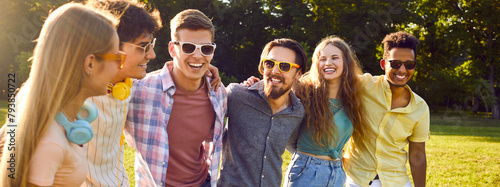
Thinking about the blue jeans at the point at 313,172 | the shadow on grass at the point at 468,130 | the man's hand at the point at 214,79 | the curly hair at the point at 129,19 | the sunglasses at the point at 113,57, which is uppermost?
the curly hair at the point at 129,19

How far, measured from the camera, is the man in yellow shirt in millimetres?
4504

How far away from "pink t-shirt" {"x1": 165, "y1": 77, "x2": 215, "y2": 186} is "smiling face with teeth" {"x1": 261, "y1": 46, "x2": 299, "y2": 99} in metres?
0.62

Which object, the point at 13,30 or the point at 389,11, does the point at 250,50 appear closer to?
the point at 389,11

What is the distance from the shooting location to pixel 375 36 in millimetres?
35375

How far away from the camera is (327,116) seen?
4117 millimetres

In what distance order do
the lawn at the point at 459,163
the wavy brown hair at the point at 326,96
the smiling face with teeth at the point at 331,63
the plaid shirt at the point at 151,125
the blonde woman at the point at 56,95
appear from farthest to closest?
the lawn at the point at 459,163
the smiling face with teeth at the point at 331,63
the wavy brown hair at the point at 326,96
the plaid shirt at the point at 151,125
the blonde woman at the point at 56,95

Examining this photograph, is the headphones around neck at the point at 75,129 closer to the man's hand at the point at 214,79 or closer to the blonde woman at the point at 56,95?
the blonde woman at the point at 56,95

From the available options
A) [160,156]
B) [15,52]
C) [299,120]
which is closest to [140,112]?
[160,156]

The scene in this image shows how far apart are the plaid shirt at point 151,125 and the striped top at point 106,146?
498mm

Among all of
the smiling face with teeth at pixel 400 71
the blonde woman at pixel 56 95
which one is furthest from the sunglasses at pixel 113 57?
the smiling face with teeth at pixel 400 71

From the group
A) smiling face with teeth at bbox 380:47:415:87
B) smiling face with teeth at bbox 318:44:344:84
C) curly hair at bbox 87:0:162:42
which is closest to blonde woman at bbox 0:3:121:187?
A: curly hair at bbox 87:0:162:42

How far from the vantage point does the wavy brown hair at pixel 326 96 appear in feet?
13.3

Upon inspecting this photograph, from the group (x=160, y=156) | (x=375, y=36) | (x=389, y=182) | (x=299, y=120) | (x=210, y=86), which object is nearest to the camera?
(x=160, y=156)

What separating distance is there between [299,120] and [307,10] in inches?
1326
